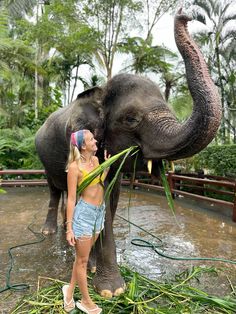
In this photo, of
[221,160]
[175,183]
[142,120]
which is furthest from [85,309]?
[221,160]

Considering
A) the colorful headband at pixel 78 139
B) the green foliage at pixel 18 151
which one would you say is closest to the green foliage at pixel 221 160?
the green foliage at pixel 18 151

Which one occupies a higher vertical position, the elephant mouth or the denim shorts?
the elephant mouth

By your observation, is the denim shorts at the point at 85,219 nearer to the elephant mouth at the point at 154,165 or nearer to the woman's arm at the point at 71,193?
the woman's arm at the point at 71,193

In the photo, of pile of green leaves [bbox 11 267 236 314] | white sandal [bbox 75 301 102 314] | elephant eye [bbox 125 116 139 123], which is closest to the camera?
white sandal [bbox 75 301 102 314]

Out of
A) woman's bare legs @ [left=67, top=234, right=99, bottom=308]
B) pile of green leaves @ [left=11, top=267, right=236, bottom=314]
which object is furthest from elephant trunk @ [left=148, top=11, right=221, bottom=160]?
pile of green leaves @ [left=11, top=267, right=236, bottom=314]

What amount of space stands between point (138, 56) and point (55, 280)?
1549cm

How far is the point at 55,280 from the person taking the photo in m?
3.34

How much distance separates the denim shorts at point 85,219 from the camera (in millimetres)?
2641

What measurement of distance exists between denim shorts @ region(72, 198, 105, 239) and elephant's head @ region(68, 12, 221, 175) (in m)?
0.64

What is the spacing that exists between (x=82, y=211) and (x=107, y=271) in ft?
2.80

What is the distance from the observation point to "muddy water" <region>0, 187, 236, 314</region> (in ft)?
12.2

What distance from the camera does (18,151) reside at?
44.9 ft

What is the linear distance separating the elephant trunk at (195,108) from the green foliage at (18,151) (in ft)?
34.3

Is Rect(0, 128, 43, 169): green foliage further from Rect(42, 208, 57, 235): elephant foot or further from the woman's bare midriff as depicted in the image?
the woman's bare midriff
